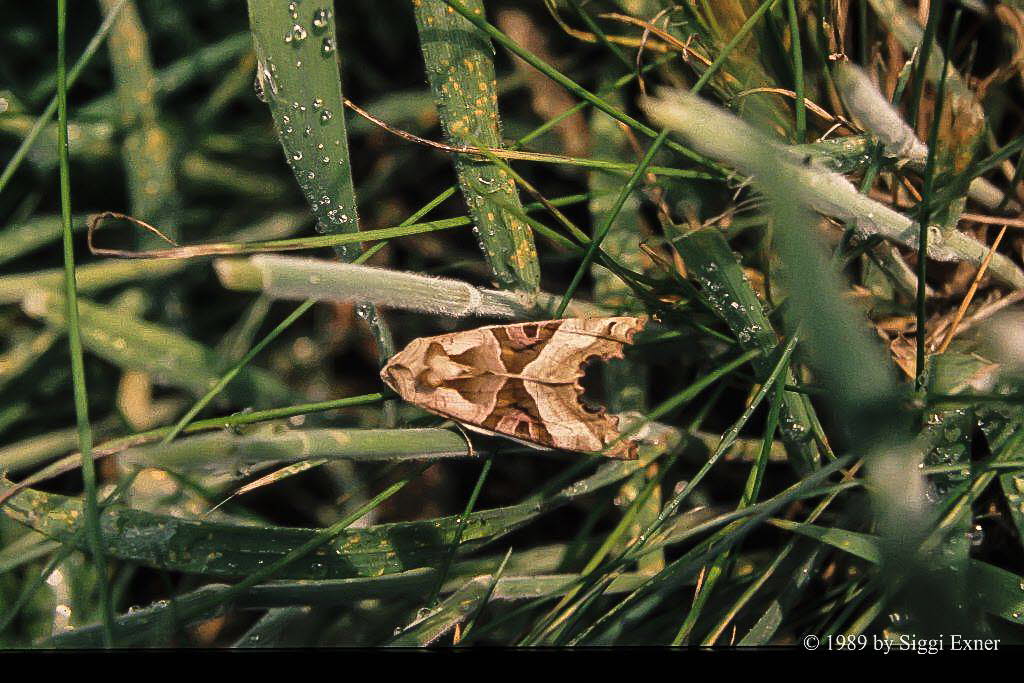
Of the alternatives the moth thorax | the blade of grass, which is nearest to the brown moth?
the moth thorax

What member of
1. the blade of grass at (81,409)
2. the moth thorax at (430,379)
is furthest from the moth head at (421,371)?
the blade of grass at (81,409)

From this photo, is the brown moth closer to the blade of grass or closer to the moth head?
the moth head

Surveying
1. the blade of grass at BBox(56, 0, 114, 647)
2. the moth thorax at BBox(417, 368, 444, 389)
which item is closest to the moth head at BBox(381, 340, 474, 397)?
the moth thorax at BBox(417, 368, 444, 389)

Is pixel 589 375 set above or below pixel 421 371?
below

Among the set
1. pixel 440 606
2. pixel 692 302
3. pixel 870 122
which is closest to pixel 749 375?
pixel 692 302

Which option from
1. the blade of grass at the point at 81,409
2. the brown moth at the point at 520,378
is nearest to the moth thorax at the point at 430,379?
the brown moth at the point at 520,378

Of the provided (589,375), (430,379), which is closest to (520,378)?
(430,379)

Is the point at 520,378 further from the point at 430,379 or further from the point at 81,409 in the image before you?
the point at 81,409

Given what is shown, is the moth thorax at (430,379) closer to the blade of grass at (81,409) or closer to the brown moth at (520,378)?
the brown moth at (520,378)

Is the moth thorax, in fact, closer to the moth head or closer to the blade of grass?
the moth head
